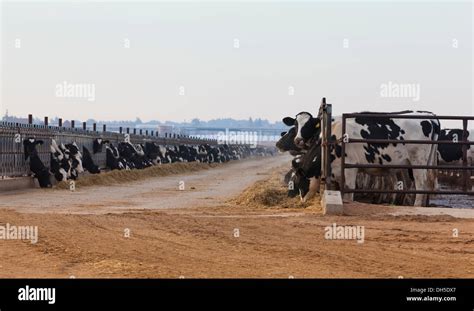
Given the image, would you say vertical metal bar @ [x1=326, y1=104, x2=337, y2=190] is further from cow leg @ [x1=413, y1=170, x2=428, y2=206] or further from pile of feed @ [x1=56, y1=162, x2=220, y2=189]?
pile of feed @ [x1=56, y1=162, x2=220, y2=189]

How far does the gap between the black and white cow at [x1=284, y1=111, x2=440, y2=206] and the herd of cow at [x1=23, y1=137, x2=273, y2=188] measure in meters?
9.70

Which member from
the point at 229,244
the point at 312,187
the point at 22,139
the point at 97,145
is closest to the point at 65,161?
the point at 22,139

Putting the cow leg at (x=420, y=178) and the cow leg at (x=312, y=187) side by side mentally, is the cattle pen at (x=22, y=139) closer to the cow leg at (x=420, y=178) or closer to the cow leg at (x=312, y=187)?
the cow leg at (x=312, y=187)

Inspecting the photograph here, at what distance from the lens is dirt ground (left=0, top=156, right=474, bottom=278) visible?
379 inches

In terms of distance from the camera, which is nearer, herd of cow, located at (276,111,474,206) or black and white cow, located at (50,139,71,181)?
herd of cow, located at (276,111,474,206)

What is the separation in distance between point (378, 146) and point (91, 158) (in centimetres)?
1679

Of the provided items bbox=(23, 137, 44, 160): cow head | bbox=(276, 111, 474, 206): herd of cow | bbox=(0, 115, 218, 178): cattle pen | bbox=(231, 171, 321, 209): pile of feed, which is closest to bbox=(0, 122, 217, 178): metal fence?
bbox=(0, 115, 218, 178): cattle pen

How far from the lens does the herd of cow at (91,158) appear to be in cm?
2730

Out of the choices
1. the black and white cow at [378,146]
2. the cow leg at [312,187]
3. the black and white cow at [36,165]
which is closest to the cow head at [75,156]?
the black and white cow at [36,165]

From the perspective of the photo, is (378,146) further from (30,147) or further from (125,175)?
(125,175)

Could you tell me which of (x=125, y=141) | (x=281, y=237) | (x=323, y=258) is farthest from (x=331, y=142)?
(x=125, y=141)
